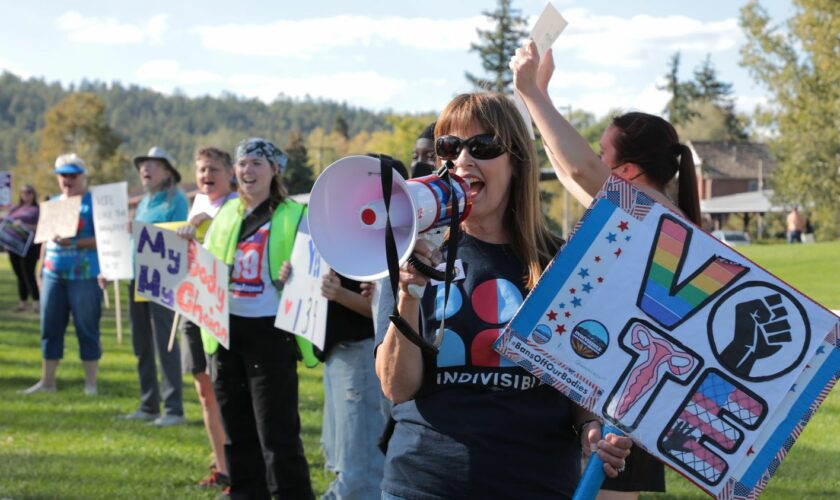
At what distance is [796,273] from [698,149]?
75.7 metres

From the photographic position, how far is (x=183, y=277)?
620 centimetres

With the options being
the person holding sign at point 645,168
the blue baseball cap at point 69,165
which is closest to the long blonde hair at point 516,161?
the person holding sign at point 645,168

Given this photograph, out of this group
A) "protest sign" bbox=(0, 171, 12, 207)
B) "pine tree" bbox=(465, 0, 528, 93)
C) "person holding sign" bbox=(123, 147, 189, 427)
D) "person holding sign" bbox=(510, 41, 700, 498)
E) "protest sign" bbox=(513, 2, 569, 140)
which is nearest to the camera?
"protest sign" bbox=(513, 2, 569, 140)

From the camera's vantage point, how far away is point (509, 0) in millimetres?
74062

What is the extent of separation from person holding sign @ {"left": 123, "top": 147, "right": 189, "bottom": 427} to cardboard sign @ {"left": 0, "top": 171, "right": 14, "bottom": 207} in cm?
1287

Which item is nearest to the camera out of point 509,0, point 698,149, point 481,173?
point 481,173

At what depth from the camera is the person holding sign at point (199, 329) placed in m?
6.51

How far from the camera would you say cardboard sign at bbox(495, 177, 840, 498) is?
2.44m

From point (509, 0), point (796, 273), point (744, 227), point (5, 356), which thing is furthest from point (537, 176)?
point (744, 227)

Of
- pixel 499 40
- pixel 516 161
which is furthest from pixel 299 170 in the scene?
pixel 516 161

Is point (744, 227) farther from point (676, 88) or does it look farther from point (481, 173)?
point (481, 173)

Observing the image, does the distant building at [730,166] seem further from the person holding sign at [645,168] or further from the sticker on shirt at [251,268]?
the person holding sign at [645,168]

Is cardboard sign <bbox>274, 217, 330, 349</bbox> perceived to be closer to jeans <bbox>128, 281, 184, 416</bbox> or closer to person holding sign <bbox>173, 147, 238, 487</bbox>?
person holding sign <bbox>173, 147, 238, 487</bbox>

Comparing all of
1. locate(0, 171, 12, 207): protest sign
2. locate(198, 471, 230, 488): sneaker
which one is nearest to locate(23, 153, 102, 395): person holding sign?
locate(198, 471, 230, 488): sneaker
